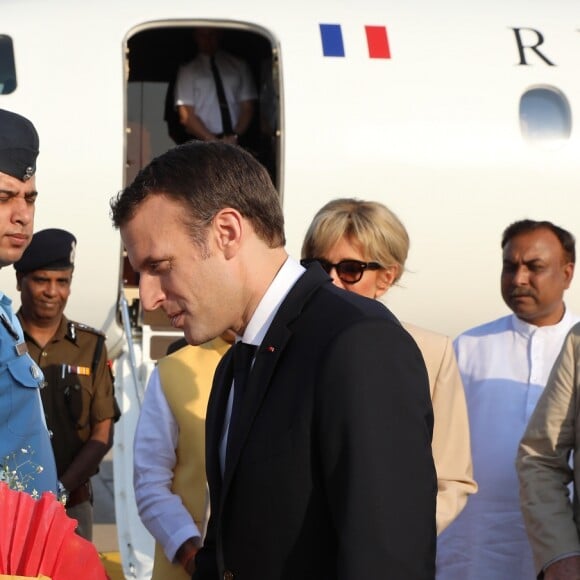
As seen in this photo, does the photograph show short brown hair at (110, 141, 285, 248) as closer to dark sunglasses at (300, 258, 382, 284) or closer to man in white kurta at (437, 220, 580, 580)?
dark sunglasses at (300, 258, 382, 284)

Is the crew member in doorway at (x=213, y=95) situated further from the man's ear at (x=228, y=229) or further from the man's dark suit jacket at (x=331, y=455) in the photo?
the man's dark suit jacket at (x=331, y=455)

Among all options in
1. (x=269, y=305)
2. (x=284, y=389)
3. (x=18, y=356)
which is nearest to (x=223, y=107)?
(x=18, y=356)

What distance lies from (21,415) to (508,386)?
234cm

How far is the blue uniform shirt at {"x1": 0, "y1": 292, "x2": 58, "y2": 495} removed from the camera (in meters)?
3.13

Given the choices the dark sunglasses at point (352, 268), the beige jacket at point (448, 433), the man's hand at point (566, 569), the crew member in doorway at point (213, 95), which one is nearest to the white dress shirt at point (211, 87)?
the crew member in doorway at point (213, 95)

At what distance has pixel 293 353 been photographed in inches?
85.9

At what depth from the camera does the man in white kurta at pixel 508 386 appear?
4.55 m

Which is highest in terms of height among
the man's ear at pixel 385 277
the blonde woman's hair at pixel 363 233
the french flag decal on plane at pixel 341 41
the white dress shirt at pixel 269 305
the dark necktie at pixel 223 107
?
the french flag decal on plane at pixel 341 41

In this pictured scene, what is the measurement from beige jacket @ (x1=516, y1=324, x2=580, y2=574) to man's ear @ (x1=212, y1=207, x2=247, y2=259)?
1822 mm

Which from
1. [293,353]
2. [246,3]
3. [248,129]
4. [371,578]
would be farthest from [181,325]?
[248,129]

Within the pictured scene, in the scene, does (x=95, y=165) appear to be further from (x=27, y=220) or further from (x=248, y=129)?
(x=27, y=220)

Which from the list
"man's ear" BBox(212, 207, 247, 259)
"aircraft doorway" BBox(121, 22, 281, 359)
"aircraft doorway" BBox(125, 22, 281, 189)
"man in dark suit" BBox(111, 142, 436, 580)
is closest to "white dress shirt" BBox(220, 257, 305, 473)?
"man in dark suit" BBox(111, 142, 436, 580)

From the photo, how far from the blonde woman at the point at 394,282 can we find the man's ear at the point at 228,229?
4.07 ft

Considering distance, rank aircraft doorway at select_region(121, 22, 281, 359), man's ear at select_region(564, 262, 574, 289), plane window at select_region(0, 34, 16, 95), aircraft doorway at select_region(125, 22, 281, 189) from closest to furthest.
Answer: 1. man's ear at select_region(564, 262, 574, 289)
2. plane window at select_region(0, 34, 16, 95)
3. aircraft doorway at select_region(121, 22, 281, 359)
4. aircraft doorway at select_region(125, 22, 281, 189)
